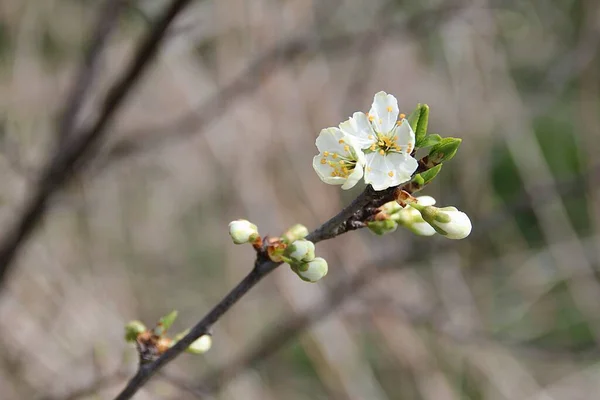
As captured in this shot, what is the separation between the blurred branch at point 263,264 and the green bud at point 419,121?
2.1 inches

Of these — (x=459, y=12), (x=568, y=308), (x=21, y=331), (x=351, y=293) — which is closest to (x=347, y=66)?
(x=459, y=12)

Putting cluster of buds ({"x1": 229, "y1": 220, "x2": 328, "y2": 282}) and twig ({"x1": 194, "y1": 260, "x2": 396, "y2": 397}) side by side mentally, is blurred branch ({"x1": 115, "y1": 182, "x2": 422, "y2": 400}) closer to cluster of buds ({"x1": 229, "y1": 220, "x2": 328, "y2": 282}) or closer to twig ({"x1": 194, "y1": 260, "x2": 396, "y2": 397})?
cluster of buds ({"x1": 229, "y1": 220, "x2": 328, "y2": 282})

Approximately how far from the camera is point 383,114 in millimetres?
743

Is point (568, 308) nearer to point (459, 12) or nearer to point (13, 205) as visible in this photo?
point (459, 12)

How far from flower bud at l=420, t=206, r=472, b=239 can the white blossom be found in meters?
0.07

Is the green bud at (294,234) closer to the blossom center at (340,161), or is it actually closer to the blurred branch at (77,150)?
the blossom center at (340,161)

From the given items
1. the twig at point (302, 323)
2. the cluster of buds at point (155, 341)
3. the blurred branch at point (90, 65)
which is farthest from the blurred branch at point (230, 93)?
the cluster of buds at point (155, 341)

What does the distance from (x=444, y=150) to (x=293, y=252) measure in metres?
0.20

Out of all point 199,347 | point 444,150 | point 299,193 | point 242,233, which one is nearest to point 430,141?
point 444,150

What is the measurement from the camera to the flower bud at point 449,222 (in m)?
→ 0.65

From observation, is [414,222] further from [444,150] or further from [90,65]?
[90,65]

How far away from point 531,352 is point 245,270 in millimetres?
1306

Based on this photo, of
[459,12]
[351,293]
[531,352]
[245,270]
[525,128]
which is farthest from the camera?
[525,128]

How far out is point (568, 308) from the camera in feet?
13.0
